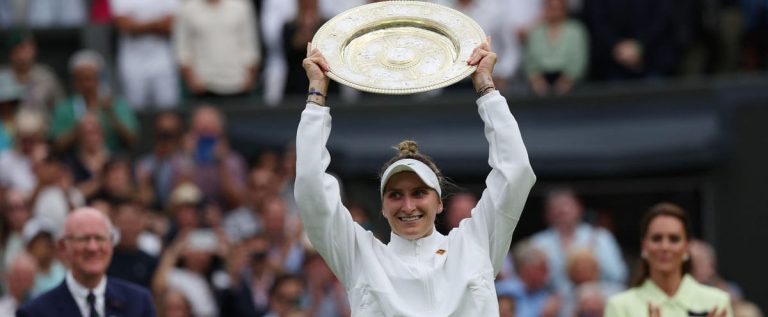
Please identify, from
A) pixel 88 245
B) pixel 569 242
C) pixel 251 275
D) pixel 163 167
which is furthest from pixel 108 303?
pixel 163 167

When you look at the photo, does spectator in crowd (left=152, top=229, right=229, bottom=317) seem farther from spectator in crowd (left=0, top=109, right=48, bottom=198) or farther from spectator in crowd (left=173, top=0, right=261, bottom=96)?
spectator in crowd (left=173, top=0, right=261, bottom=96)

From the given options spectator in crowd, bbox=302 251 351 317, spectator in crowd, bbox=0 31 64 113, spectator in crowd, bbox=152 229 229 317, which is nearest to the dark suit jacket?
spectator in crowd, bbox=152 229 229 317

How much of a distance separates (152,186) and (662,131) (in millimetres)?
4598

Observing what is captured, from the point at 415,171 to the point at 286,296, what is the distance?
18.4 ft

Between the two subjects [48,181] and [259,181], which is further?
[259,181]

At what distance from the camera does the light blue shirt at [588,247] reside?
15.0 metres

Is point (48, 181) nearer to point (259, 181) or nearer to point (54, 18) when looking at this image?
point (259, 181)

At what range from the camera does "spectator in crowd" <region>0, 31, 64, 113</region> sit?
17.3m

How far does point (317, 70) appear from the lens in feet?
28.4

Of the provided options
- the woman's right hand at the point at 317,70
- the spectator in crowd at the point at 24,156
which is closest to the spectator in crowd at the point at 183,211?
the spectator in crowd at the point at 24,156

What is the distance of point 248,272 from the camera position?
14.6 meters

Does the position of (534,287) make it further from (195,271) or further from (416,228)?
(416,228)

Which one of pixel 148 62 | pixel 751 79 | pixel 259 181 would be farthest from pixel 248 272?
pixel 751 79

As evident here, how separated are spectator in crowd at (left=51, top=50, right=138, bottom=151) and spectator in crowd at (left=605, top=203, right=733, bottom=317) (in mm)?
7007
